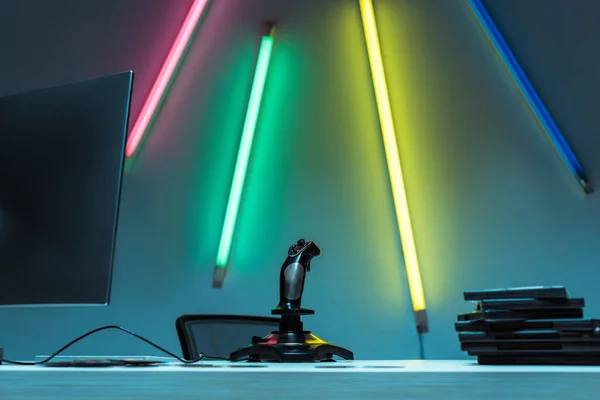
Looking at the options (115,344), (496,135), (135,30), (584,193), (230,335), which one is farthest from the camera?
(135,30)

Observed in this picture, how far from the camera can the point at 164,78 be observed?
2.78m

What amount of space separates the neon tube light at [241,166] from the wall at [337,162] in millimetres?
84

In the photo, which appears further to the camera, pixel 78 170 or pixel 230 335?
pixel 230 335

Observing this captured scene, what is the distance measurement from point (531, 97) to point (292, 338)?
1695 mm

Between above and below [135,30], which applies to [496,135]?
below

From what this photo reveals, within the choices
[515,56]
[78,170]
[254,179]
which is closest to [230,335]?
[254,179]

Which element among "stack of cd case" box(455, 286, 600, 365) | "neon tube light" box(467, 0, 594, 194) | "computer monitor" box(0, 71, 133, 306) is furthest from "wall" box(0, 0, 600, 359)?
"computer monitor" box(0, 71, 133, 306)

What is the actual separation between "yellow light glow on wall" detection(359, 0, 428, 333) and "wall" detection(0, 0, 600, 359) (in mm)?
78

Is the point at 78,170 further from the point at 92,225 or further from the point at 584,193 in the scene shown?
the point at 584,193

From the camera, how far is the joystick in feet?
3.43

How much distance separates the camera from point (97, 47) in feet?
9.78

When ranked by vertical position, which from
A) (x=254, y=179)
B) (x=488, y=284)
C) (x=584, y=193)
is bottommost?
(x=488, y=284)

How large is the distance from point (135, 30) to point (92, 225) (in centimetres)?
229

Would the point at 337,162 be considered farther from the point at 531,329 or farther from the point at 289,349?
the point at 531,329
